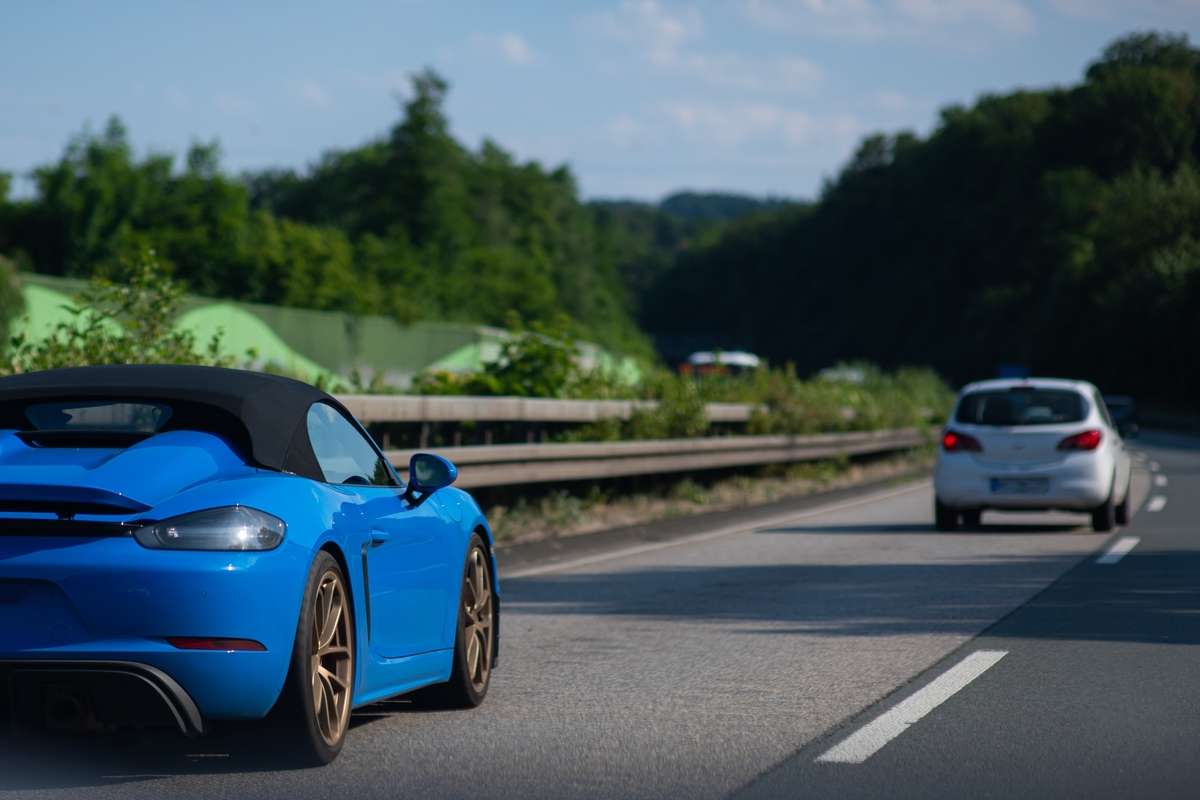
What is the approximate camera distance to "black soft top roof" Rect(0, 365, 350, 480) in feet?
19.2

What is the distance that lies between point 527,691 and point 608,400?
11.8 m

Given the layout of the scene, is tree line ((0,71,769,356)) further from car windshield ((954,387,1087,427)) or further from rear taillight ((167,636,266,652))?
rear taillight ((167,636,266,652))

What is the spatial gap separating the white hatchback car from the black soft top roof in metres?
12.1

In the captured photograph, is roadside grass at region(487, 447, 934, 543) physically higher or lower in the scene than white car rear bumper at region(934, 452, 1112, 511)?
lower

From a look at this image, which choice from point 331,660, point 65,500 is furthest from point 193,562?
point 331,660

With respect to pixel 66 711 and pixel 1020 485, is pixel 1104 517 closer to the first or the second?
pixel 1020 485

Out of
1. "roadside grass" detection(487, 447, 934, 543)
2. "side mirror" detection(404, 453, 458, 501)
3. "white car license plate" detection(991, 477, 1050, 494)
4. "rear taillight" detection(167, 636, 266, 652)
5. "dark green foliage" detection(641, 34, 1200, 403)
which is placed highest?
"dark green foliage" detection(641, 34, 1200, 403)

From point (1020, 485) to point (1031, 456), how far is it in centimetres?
30

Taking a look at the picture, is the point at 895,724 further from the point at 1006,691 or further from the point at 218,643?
the point at 218,643

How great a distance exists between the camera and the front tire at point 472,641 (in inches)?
277

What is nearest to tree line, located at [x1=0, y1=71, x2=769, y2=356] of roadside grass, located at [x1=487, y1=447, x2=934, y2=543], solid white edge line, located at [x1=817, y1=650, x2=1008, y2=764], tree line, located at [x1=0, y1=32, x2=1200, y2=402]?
tree line, located at [x1=0, y1=32, x2=1200, y2=402]

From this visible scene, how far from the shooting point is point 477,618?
7258 mm

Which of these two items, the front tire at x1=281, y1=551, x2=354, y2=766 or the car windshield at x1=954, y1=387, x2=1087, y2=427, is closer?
the front tire at x1=281, y1=551, x2=354, y2=766

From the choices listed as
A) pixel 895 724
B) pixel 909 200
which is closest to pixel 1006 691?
pixel 895 724
